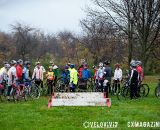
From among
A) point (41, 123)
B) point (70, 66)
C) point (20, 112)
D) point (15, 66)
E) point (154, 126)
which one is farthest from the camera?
point (70, 66)

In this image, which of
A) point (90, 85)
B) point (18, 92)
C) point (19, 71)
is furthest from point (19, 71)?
point (90, 85)

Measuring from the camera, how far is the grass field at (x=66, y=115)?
14484 millimetres

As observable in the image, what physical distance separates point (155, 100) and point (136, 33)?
17361 millimetres

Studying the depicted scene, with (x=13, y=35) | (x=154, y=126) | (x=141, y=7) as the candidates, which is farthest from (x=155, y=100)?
(x=13, y=35)

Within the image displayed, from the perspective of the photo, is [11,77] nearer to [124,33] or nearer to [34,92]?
[34,92]

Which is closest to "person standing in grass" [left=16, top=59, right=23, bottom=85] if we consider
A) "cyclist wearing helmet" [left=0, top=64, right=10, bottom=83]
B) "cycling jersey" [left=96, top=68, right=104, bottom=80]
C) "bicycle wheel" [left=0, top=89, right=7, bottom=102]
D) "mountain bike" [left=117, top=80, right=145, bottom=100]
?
"cyclist wearing helmet" [left=0, top=64, right=10, bottom=83]

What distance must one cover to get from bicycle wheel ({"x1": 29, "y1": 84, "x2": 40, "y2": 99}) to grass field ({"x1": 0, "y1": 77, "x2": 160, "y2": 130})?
2.23 meters

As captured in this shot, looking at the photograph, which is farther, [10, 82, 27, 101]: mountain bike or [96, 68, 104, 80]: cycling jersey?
[96, 68, 104, 80]: cycling jersey

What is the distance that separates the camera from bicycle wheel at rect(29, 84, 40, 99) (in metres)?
22.6

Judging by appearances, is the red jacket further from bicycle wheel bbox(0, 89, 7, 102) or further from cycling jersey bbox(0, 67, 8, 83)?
bicycle wheel bbox(0, 89, 7, 102)

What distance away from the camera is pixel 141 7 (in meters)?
36.9

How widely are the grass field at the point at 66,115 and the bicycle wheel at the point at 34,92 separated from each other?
87.7 inches

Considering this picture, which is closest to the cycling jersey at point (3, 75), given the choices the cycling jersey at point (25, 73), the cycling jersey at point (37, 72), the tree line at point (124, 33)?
the cycling jersey at point (25, 73)

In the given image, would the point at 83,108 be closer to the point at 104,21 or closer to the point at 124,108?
the point at 124,108
